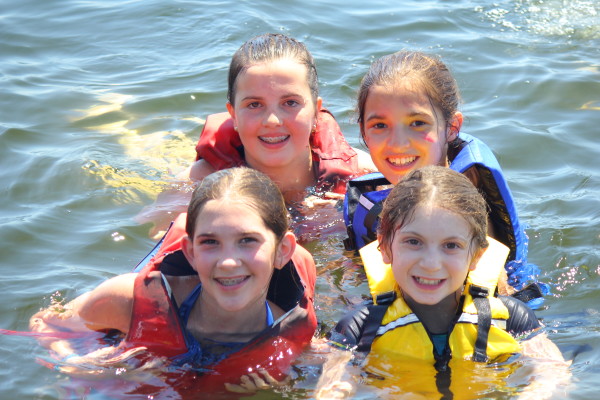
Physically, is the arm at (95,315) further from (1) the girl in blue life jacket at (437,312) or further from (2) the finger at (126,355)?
(1) the girl in blue life jacket at (437,312)

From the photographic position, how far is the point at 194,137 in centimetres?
772

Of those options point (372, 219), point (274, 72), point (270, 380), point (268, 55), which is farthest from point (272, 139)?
point (270, 380)

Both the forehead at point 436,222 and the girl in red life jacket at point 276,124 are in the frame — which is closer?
the forehead at point 436,222

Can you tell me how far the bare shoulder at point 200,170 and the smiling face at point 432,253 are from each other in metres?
2.39

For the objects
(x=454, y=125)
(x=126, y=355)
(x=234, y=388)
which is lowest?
(x=234, y=388)

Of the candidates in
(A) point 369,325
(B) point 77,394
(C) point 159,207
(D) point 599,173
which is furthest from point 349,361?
(D) point 599,173

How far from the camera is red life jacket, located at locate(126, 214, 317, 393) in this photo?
13.8 feet

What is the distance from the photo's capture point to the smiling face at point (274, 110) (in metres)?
5.61

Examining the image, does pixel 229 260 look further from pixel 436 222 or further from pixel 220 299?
pixel 436 222

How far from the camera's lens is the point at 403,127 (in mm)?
4957

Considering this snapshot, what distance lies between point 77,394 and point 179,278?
0.72 meters

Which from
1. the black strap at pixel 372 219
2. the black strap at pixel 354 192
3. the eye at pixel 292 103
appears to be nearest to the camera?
the black strap at pixel 372 219

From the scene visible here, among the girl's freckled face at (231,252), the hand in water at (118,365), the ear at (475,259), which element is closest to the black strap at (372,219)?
the ear at (475,259)

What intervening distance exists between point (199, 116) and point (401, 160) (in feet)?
11.4
